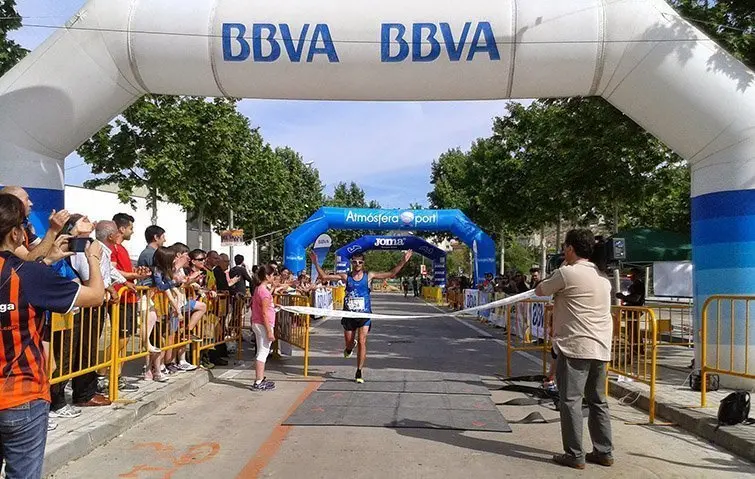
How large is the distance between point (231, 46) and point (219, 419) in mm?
4639

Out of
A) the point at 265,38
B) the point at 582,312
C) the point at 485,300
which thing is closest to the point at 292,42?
the point at 265,38

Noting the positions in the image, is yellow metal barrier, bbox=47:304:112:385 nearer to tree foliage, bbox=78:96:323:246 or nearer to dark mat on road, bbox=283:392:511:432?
dark mat on road, bbox=283:392:511:432

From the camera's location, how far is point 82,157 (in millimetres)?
19688

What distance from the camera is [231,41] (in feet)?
28.1

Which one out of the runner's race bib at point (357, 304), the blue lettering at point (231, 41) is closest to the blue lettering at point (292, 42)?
the blue lettering at point (231, 41)

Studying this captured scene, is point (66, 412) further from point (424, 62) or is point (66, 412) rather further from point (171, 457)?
point (424, 62)

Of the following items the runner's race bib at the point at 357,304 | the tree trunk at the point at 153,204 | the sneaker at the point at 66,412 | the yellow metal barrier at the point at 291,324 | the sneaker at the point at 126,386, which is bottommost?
the sneaker at the point at 126,386

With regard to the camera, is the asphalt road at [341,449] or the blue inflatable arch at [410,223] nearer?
the asphalt road at [341,449]

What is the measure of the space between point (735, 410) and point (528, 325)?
5641 millimetres

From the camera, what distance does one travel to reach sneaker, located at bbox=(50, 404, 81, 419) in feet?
20.1

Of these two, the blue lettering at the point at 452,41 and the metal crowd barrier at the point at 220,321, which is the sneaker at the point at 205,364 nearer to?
the metal crowd barrier at the point at 220,321

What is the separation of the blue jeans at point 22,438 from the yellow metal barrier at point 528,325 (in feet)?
24.0

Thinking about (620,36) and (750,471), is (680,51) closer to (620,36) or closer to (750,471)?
(620,36)

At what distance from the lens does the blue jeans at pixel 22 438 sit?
113 inches
